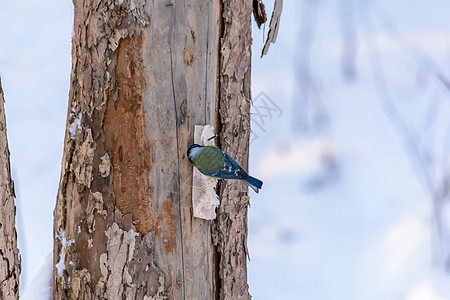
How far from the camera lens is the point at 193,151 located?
127cm

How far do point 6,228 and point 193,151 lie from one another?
0.54 metres

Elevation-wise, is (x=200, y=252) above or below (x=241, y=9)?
below

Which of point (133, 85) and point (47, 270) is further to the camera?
point (47, 270)

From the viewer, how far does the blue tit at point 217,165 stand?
3.96ft

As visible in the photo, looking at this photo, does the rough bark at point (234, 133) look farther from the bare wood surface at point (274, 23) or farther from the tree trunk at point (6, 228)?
the tree trunk at point (6, 228)

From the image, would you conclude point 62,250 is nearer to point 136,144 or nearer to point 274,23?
point 136,144

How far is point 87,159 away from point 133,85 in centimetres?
25

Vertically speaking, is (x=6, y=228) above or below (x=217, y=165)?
below

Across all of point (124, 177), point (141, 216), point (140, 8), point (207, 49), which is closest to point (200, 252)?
point (141, 216)

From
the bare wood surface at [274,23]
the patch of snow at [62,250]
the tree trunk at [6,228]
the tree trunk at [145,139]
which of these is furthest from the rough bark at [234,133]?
Answer: the tree trunk at [6,228]

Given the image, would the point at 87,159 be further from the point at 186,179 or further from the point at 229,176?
the point at 229,176

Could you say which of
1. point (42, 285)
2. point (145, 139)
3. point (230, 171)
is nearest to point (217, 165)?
point (230, 171)

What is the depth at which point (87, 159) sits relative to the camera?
1330 mm

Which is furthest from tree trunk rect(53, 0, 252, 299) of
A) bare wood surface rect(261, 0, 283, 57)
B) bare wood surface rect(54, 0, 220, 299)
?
bare wood surface rect(261, 0, 283, 57)
